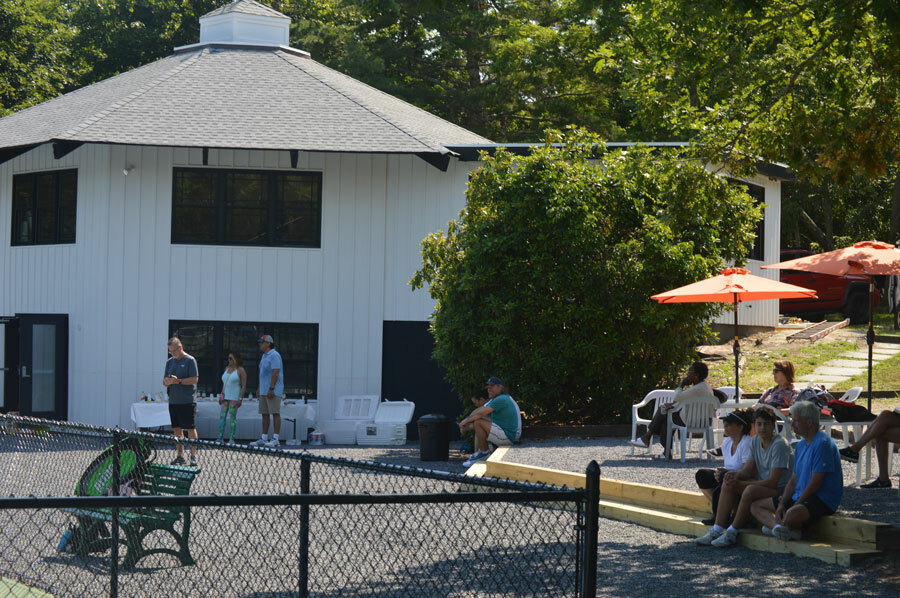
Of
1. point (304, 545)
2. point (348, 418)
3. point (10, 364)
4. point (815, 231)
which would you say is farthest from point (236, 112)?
point (815, 231)

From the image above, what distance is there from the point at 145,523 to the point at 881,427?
685 centimetres

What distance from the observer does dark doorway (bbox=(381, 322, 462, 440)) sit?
784 inches

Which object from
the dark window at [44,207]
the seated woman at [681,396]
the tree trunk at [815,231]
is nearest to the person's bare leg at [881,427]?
the seated woman at [681,396]

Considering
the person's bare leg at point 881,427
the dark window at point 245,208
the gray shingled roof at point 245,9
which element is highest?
the gray shingled roof at point 245,9

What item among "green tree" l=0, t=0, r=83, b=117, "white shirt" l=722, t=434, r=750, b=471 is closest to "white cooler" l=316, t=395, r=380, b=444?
"white shirt" l=722, t=434, r=750, b=471

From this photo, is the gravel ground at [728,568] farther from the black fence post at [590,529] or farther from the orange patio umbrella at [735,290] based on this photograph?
the orange patio umbrella at [735,290]

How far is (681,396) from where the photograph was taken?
518 inches

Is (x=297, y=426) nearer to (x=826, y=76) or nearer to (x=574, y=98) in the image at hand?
(x=826, y=76)

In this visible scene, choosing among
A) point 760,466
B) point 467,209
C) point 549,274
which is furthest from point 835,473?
point 467,209

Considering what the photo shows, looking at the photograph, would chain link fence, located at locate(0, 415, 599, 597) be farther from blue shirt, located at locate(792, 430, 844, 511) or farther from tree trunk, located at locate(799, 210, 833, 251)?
tree trunk, located at locate(799, 210, 833, 251)

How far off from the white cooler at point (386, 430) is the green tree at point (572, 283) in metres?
2.15

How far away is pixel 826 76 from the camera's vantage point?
44.0 ft

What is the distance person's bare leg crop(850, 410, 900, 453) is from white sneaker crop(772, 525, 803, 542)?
2.05 meters

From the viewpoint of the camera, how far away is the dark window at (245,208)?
65.9 feet
